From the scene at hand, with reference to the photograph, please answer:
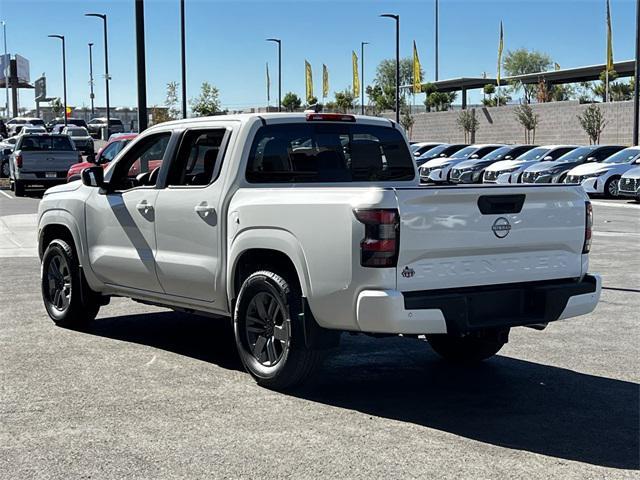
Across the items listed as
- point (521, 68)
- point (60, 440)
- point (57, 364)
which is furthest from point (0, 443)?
point (521, 68)

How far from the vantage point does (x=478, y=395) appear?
6.57 m

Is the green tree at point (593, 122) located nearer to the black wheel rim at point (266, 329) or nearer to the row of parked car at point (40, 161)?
the row of parked car at point (40, 161)

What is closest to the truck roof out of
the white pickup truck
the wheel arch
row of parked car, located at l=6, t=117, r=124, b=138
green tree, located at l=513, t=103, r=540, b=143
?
the white pickup truck

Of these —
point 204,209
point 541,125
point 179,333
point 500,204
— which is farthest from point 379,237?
point 541,125

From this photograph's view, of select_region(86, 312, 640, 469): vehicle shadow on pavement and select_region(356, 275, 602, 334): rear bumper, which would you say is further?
select_region(356, 275, 602, 334): rear bumper

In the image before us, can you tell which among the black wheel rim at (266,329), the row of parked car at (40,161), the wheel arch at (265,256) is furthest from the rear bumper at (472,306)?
the row of parked car at (40,161)

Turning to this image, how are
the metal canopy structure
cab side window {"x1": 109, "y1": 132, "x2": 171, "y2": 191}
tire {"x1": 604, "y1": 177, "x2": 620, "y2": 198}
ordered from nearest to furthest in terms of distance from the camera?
cab side window {"x1": 109, "y1": 132, "x2": 171, "y2": 191} → tire {"x1": 604, "y1": 177, "x2": 620, "y2": 198} → the metal canopy structure

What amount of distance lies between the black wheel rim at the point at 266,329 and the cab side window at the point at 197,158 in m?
1.12

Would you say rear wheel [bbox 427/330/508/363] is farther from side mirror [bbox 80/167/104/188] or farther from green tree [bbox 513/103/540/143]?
green tree [bbox 513/103/540/143]

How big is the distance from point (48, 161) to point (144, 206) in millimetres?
21699

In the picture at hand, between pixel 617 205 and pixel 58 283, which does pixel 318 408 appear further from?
pixel 617 205

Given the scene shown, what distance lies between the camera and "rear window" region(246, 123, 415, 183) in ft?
23.8

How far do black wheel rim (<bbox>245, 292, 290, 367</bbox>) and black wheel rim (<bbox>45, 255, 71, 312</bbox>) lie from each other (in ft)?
8.79

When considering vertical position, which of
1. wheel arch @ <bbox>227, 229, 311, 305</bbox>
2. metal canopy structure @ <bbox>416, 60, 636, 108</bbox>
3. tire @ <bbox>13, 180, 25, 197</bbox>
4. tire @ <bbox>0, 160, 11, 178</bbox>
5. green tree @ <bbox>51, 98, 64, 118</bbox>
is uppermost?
green tree @ <bbox>51, 98, 64, 118</bbox>
